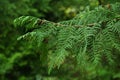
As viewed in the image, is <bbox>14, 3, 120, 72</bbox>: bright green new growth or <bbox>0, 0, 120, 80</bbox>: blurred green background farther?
<bbox>0, 0, 120, 80</bbox>: blurred green background

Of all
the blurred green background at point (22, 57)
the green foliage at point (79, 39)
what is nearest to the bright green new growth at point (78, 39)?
the green foliage at point (79, 39)

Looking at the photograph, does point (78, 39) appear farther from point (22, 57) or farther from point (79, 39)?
point (22, 57)

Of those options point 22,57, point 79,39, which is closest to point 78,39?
point 79,39

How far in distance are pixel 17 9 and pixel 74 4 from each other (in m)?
1.65

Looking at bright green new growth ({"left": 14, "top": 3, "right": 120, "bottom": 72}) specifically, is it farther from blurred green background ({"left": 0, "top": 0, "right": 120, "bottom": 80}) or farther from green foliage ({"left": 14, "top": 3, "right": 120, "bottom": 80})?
blurred green background ({"left": 0, "top": 0, "right": 120, "bottom": 80})

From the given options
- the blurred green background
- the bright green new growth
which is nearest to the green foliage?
the bright green new growth

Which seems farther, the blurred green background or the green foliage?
the blurred green background

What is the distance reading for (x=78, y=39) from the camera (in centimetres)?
149

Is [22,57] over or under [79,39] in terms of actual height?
over

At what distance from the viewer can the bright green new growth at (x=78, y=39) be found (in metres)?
1.45

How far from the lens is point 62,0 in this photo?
249 inches

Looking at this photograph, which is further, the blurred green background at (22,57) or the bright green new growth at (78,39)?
the blurred green background at (22,57)

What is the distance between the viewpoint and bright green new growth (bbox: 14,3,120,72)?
1448mm

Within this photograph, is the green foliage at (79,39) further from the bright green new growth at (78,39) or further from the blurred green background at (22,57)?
the blurred green background at (22,57)
